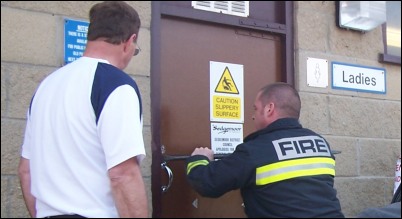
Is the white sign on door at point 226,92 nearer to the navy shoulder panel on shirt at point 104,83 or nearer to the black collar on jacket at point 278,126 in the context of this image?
the black collar on jacket at point 278,126

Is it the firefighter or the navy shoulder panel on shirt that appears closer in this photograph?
the navy shoulder panel on shirt

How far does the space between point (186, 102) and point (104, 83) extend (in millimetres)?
1843

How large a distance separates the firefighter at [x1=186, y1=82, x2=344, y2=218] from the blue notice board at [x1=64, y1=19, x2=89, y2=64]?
121cm

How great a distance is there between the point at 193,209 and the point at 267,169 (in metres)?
1.49

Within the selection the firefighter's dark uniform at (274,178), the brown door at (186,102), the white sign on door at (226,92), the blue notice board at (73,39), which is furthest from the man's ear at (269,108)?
the blue notice board at (73,39)

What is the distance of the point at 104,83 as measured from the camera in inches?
89.5

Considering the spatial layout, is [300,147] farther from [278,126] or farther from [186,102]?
[186,102]

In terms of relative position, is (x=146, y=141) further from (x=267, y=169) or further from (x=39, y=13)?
(x=267, y=169)

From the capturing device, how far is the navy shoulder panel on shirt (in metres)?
2.25

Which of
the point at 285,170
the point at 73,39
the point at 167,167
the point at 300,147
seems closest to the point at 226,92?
the point at 167,167

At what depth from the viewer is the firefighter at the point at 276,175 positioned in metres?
2.64

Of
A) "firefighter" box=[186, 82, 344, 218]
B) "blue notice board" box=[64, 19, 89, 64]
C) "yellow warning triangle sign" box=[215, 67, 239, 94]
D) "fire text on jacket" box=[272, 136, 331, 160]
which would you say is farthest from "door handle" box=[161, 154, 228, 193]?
"fire text on jacket" box=[272, 136, 331, 160]

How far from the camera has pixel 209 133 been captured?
165 inches

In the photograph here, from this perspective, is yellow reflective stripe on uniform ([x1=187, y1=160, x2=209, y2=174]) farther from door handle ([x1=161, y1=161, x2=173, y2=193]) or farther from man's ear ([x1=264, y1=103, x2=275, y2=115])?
door handle ([x1=161, y1=161, x2=173, y2=193])
